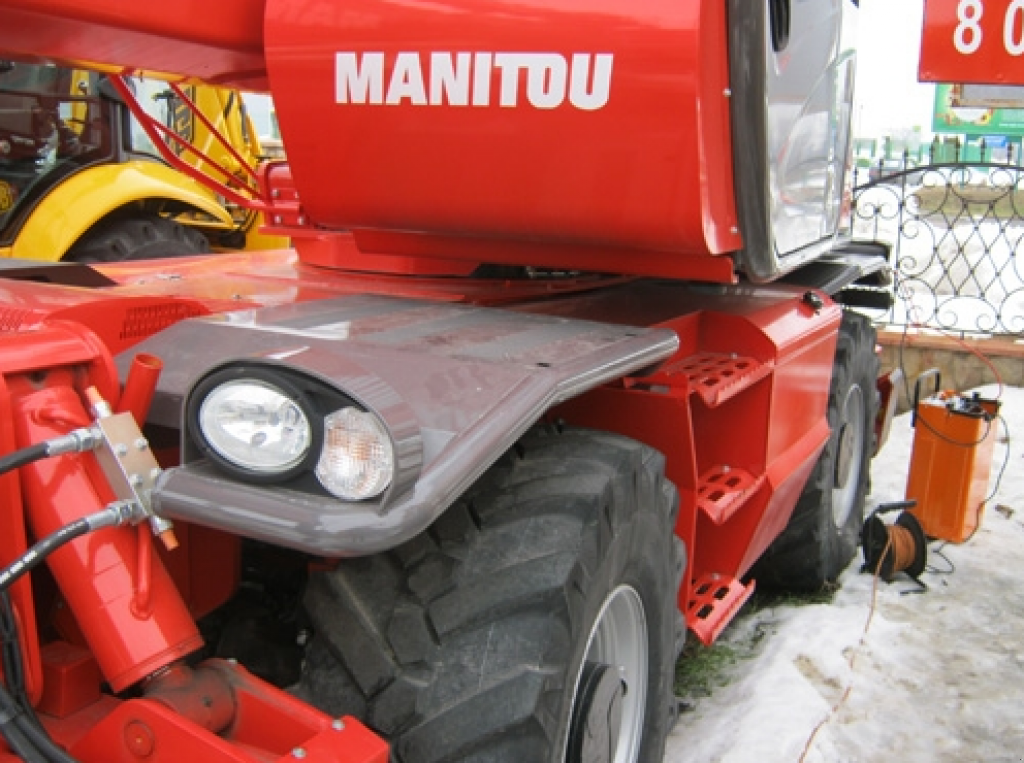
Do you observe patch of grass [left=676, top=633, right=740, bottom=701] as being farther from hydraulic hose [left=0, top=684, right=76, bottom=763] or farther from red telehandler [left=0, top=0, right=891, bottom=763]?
hydraulic hose [left=0, top=684, right=76, bottom=763]

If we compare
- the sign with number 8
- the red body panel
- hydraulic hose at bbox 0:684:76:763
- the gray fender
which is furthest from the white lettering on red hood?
the sign with number 8

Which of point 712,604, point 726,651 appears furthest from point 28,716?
point 726,651

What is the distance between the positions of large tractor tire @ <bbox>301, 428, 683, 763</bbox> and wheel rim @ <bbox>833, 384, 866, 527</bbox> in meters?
2.78

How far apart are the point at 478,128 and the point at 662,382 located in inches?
30.9

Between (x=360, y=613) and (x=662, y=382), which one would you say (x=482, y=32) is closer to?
(x=662, y=382)

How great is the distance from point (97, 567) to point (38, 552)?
6.1 inches

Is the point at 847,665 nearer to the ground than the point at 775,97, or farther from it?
nearer to the ground

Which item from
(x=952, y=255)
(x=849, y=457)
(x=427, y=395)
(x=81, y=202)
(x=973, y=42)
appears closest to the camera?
(x=427, y=395)

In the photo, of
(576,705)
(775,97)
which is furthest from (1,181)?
(576,705)

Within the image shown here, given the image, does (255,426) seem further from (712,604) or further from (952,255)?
(952,255)

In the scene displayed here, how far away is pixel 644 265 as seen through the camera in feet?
9.21

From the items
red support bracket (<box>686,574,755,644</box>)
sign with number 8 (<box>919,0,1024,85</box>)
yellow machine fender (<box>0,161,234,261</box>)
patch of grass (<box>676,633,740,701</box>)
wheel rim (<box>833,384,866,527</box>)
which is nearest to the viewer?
red support bracket (<box>686,574,755,644</box>)

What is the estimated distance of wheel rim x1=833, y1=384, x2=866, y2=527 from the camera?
4.73 m

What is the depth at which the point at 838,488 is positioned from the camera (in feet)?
15.8
